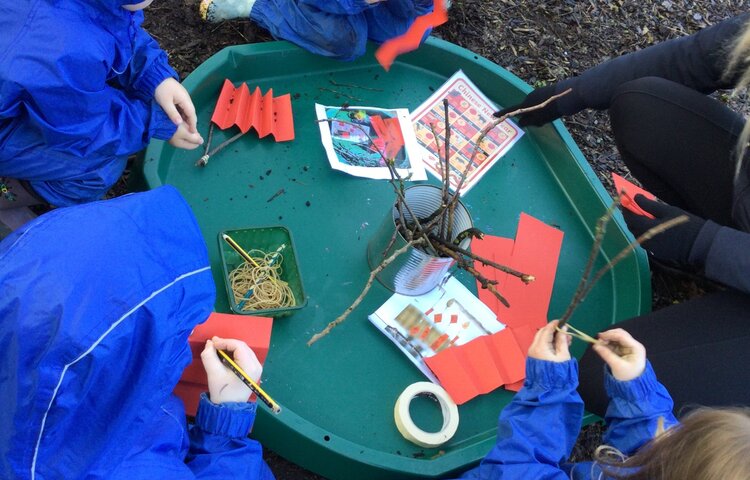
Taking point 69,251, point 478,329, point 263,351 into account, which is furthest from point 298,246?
point 69,251

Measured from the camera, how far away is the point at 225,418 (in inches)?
42.8

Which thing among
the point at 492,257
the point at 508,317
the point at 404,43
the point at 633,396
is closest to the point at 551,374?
the point at 633,396

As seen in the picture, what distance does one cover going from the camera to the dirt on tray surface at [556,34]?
1899mm

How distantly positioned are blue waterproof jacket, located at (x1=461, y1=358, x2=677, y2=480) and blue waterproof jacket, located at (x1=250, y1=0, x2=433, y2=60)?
3.44 feet

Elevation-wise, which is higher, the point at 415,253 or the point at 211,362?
the point at 415,253

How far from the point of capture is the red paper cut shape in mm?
1471

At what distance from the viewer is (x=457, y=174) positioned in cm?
180

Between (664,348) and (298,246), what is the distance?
0.91 meters

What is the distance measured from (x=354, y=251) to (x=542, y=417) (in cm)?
65

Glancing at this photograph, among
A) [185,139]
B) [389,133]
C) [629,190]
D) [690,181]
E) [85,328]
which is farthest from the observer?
[629,190]

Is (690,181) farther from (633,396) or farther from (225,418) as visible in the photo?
(225,418)

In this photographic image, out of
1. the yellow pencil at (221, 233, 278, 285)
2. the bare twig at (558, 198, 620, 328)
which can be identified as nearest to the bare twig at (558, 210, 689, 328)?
A: the bare twig at (558, 198, 620, 328)

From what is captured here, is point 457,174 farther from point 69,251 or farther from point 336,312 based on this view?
point 69,251

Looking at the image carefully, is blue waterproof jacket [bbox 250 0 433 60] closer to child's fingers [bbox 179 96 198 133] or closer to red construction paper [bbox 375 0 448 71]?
red construction paper [bbox 375 0 448 71]
